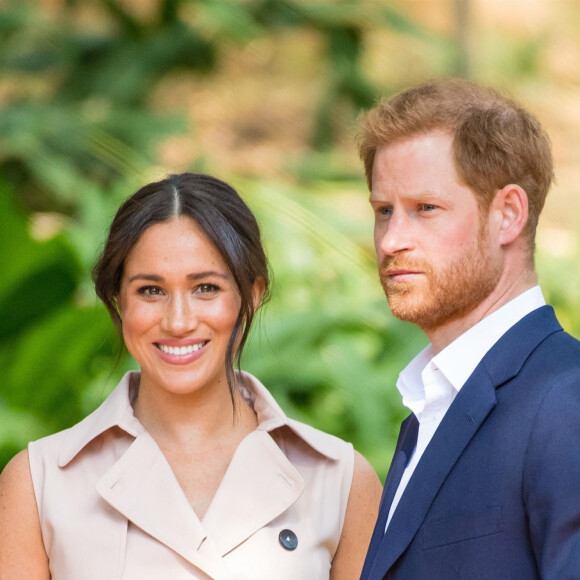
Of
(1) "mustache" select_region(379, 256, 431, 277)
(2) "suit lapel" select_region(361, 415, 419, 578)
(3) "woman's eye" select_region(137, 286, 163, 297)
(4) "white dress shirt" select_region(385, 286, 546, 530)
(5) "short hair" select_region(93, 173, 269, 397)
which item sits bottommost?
(2) "suit lapel" select_region(361, 415, 419, 578)

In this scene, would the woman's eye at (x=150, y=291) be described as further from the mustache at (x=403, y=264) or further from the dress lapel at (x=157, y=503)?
the mustache at (x=403, y=264)

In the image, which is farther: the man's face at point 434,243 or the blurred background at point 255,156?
the blurred background at point 255,156

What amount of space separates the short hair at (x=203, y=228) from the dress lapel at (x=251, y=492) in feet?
0.51

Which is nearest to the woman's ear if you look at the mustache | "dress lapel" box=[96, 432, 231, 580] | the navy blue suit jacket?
"dress lapel" box=[96, 432, 231, 580]

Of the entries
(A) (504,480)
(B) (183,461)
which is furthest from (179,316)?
(A) (504,480)

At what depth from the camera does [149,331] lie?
218 cm

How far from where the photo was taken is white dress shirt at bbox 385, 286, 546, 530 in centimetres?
183

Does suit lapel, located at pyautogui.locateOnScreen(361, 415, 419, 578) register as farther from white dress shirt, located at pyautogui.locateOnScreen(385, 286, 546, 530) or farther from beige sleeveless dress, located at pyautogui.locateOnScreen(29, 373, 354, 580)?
beige sleeveless dress, located at pyautogui.locateOnScreen(29, 373, 354, 580)

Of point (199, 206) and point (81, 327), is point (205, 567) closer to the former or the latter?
point (199, 206)

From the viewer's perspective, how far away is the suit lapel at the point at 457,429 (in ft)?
5.71

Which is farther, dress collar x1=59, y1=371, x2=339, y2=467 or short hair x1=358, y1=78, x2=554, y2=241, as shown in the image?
dress collar x1=59, y1=371, x2=339, y2=467

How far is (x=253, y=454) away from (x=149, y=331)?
0.37 metres

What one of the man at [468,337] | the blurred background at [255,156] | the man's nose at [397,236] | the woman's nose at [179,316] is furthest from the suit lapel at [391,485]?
→ the blurred background at [255,156]

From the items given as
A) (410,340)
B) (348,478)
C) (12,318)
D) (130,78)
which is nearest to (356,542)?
(348,478)
